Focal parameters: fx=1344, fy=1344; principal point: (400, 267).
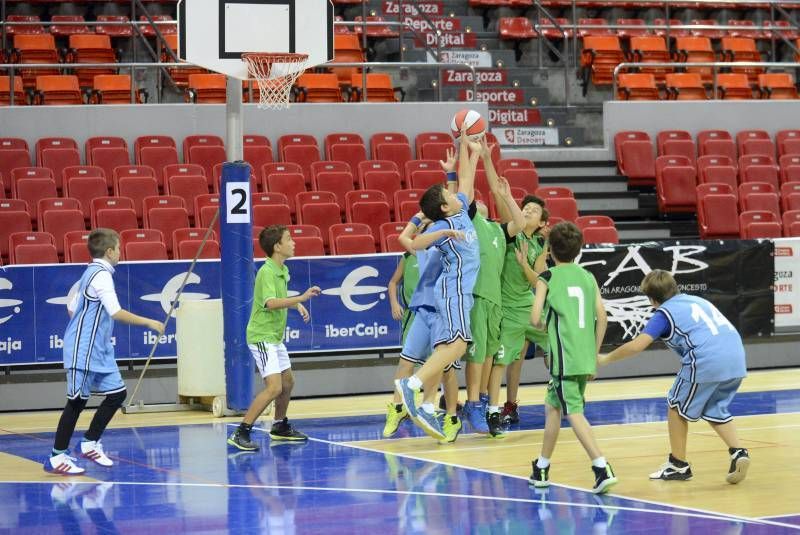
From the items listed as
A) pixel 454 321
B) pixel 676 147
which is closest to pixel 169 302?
pixel 454 321

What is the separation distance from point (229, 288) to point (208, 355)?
0.93 meters

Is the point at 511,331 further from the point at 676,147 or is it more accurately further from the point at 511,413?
the point at 676,147

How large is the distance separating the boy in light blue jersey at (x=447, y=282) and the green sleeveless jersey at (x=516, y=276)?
943mm

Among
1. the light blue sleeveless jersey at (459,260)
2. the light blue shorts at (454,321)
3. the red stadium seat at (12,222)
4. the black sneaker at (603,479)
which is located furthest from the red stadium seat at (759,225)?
the black sneaker at (603,479)

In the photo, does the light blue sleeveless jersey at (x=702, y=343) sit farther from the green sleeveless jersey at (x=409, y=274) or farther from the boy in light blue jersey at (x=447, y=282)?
the green sleeveless jersey at (x=409, y=274)

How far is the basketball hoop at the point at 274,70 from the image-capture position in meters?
12.4

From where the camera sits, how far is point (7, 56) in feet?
65.8

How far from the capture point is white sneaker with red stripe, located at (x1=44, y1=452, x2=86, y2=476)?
31.0 feet

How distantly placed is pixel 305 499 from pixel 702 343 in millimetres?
2676

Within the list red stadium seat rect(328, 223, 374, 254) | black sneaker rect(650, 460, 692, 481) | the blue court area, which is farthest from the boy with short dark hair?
red stadium seat rect(328, 223, 374, 254)

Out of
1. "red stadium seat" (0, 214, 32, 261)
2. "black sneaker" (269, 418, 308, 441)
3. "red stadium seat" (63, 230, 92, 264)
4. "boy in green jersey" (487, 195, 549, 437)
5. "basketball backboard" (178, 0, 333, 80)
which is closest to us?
"black sneaker" (269, 418, 308, 441)

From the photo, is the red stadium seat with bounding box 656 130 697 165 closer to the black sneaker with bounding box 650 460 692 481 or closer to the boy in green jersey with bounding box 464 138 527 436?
the boy in green jersey with bounding box 464 138 527 436

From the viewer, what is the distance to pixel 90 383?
9539mm

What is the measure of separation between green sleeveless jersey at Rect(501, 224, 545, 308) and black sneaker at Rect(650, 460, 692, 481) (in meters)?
2.86
